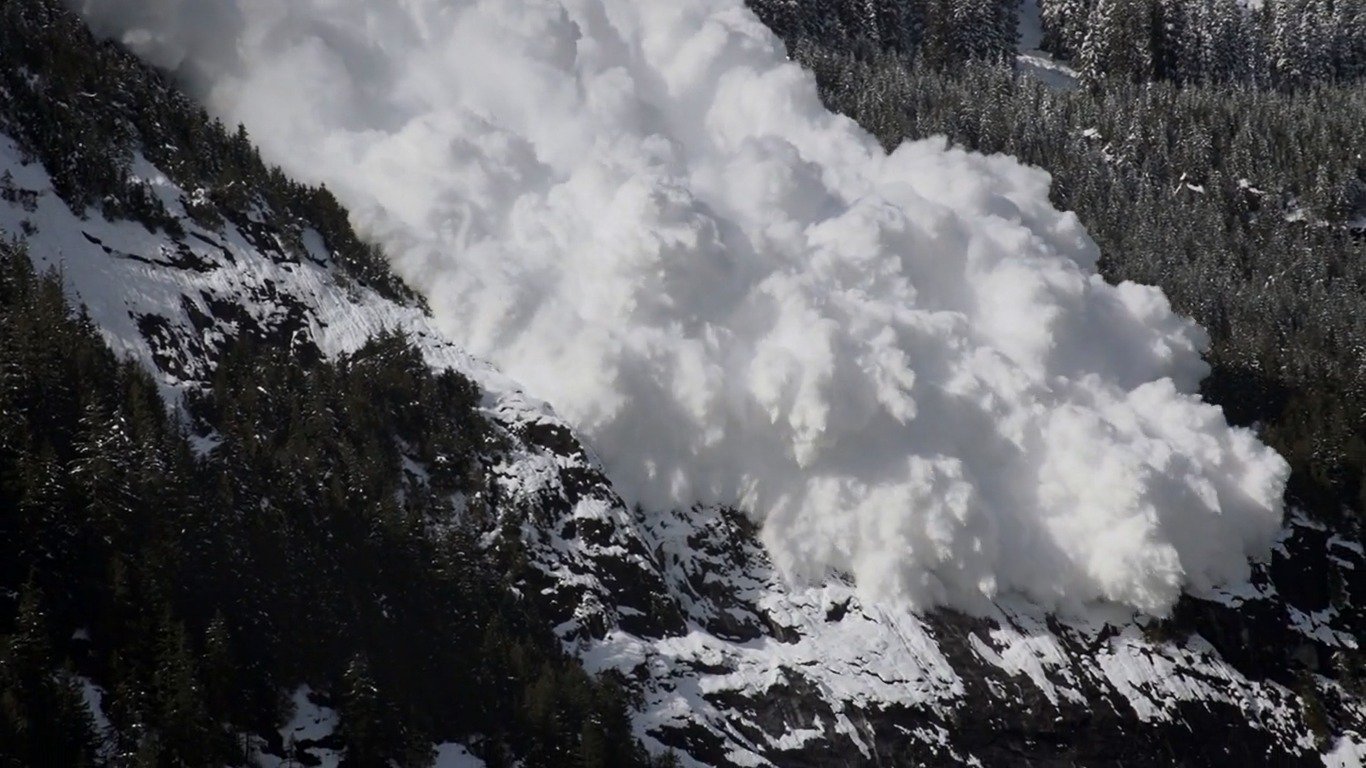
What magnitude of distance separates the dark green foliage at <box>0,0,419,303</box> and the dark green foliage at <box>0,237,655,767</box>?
8121 mm

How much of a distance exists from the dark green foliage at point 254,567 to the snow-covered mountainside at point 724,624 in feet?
9.81

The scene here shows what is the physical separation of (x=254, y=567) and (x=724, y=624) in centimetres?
2867

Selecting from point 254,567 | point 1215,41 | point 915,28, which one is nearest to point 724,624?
point 254,567

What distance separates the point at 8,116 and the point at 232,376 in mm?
20590

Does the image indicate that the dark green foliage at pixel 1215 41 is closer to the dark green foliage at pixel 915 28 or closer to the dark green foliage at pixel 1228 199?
the dark green foliage at pixel 1228 199

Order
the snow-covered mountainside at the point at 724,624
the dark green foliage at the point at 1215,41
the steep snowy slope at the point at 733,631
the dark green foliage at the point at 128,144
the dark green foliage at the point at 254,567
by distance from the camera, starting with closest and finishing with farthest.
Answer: the dark green foliage at the point at 254,567, the steep snowy slope at the point at 733,631, the snow-covered mountainside at the point at 724,624, the dark green foliage at the point at 128,144, the dark green foliage at the point at 1215,41

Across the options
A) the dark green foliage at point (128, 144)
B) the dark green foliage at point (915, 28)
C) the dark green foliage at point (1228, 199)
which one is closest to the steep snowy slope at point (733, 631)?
the dark green foliage at point (128, 144)

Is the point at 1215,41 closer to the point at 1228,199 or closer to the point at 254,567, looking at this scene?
the point at 1228,199

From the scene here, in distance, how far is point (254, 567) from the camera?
61.8 metres

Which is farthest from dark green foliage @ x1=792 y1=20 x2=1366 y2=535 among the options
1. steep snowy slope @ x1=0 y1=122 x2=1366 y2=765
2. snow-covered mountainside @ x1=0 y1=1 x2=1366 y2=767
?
steep snowy slope @ x1=0 y1=122 x2=1366 y2=765

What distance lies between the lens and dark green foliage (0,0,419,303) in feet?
241

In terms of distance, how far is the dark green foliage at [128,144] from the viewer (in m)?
73.4

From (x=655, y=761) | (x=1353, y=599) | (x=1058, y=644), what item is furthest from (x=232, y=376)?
(x=1353, y=599)

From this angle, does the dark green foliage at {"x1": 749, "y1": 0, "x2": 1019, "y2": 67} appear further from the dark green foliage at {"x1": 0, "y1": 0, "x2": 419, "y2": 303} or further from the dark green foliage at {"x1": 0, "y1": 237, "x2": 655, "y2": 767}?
the dark green foliage at {"x1": 0, "y1": 237, "x2": 655, "y2": 767}
